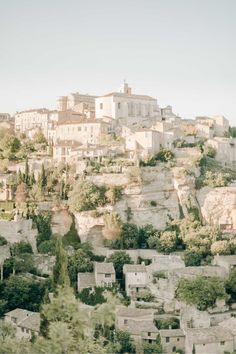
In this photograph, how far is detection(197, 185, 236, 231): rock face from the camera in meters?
42.1

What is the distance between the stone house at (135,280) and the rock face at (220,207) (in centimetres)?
841

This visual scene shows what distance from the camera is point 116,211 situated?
41312 millimetres

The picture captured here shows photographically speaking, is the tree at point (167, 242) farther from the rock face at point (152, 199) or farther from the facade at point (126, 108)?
the facade at point (126, 108)

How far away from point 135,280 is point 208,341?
7.18 m

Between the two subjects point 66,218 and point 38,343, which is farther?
point 66,218

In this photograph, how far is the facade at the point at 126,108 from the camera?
177 feet

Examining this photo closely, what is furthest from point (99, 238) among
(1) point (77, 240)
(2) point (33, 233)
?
(2) point (33, 233)

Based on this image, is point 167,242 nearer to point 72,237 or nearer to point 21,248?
point 72,237

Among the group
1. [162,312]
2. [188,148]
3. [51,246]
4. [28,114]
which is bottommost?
[162,312]

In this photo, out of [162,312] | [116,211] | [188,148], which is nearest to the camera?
[162,312]

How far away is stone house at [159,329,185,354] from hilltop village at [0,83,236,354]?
0.16ft

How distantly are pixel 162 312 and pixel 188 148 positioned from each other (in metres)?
17.1

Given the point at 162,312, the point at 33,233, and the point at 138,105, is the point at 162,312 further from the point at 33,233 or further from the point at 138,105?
the point at 138,105

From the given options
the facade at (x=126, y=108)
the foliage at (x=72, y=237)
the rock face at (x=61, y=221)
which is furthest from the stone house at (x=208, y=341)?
the facade at (x=126, y=108)
